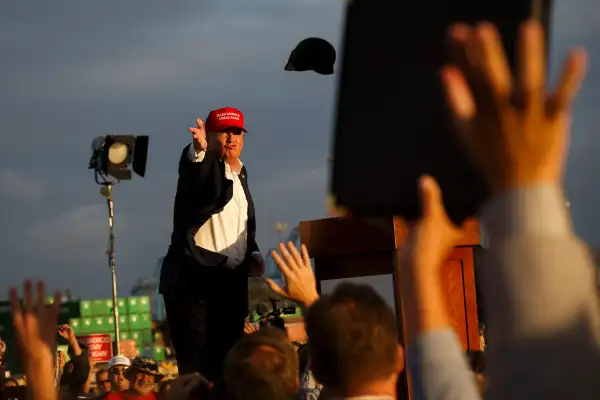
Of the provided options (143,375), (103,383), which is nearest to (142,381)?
(143,375)

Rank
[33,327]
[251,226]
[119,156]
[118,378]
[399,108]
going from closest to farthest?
[399,108], [33,327], [251,226], [118,378], [119,156]

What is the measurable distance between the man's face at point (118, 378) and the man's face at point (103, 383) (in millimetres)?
203

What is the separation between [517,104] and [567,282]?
172mm

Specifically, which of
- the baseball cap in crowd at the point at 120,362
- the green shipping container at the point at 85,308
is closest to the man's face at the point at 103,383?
the baseball cap in crowd at the point at 120,362

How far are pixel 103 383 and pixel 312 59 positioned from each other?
5.46 meters

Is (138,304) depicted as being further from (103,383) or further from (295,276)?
(295,276)

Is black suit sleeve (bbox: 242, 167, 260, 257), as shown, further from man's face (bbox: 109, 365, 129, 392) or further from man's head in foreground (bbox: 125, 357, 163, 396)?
man's face (bbox: 109, 365, 129, 392)

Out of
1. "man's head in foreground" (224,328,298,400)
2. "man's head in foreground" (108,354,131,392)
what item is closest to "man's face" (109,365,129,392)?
"man's head in foreground" (108,354,131,392)

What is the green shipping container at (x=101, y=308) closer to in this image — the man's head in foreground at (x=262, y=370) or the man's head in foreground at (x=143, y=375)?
the man's head in foreground at (x=143, y=375)

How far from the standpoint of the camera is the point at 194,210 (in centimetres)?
511

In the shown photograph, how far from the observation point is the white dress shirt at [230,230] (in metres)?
5.15

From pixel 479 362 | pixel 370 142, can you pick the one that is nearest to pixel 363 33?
pixel 370 142

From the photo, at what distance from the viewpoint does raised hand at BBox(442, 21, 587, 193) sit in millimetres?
1009

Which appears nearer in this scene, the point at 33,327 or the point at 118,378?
the point at 33,327
